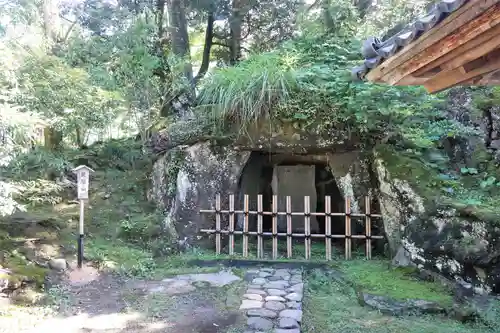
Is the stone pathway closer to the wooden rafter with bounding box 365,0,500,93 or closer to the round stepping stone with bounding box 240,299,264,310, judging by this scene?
the round stepping stone with bounding box 240,299,264,310

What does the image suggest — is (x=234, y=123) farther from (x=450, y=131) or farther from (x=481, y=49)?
(x=481, y=49)

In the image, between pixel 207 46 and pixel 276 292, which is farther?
pixel 207 46

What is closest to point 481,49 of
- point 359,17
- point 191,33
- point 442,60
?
point 442,60

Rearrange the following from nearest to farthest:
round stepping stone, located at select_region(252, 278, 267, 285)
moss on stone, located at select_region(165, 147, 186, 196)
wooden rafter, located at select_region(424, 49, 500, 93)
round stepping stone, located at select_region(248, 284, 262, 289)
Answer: wooden rafter, located at select_region(424, 49, 500, 93) → round stepping stone, located at select_region(248, 284, 262, 289) → round stepping stone, located at select_region(252, 278, 267, 285) → moss on stone, located at select_region(165, 147, 186, 196)

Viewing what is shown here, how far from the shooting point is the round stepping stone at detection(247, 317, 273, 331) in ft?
14.4

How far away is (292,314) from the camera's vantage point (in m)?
4.73

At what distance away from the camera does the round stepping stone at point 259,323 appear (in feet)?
14.4

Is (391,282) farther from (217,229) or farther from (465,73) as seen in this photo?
(465,73)

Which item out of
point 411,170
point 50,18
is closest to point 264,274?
point 411,170

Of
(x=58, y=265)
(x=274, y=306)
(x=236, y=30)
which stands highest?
(x=236, y=30)

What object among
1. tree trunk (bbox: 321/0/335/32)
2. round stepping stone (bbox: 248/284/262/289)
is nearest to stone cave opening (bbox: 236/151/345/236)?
round stepping stone (bbox: 248/284/262/289)

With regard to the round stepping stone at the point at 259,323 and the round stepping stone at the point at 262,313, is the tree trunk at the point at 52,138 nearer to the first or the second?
the round stepping stone at the point at 262,313

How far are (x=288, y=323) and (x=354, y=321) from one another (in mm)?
874

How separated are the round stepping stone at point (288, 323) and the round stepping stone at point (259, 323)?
12 cm
